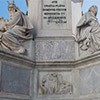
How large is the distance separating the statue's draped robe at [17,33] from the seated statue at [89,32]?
1.57m

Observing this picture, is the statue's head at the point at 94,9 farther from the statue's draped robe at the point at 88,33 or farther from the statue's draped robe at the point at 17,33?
the statue's draped robe at the point at 17,33

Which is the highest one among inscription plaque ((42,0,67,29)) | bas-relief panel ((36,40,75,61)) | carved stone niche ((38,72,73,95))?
inscription plaque ((42,0,67,29))

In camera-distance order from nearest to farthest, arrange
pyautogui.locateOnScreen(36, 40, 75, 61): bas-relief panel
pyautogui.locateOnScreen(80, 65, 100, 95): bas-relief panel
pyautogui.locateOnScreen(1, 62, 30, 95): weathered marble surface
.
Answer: pyautogui.locateOnScreen(1, 62, 30, 95): weathered marble surface
pyautogui.locateOnScreen(80, 65, 100, 95): bas-relief panel
pyautogui.locateOnScreen(36, 40, 75, 61): bas-relief panel

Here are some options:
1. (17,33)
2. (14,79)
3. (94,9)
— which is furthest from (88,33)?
(14,79)

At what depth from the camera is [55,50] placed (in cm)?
754

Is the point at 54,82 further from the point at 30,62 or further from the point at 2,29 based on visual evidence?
the point at 2,29

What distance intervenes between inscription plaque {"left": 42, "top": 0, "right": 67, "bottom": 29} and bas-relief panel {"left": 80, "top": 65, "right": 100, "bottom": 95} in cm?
188

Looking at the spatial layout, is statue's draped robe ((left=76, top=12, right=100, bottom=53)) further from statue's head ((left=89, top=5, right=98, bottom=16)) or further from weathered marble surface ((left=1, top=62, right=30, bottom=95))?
weathered marble surface ((left=1, top=62, right=30, bottom=95))

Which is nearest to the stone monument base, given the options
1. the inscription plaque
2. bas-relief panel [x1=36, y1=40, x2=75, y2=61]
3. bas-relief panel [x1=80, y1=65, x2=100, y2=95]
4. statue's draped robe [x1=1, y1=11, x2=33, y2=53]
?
bas-relief panel [x1=80, y1=65, x2=100, y2=95]

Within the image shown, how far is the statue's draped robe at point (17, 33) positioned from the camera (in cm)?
705

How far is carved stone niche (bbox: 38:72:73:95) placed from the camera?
23.1 feet

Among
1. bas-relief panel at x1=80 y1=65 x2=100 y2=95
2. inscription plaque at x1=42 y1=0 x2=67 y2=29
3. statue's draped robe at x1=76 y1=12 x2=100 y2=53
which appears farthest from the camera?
inscription plaque at x1=42 y1=0 x2=67 y2=29

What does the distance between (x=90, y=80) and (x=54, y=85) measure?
1.07 meters

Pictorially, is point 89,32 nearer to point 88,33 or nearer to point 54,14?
point 88,33
